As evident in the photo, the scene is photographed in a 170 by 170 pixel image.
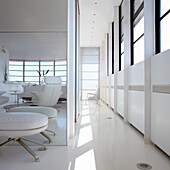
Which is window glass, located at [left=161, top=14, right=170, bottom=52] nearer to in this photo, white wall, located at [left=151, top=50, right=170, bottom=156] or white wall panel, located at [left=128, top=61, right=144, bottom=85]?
white wall, located at [left=151, top=50, right=170, bottom=156]

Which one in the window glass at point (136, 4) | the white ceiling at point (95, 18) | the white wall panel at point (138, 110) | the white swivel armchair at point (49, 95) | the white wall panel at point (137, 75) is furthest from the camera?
the white ceiling at point (95, 18)

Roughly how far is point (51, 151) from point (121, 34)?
470 cm

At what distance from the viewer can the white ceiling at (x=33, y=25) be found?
239cm

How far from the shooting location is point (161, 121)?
217 centimetres

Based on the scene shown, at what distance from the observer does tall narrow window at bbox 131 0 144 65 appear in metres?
3.47

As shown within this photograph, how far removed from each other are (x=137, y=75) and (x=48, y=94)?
198cm

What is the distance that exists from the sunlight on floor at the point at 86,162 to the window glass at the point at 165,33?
74.9 inches

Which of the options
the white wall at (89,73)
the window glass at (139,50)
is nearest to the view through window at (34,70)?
the window glass at (139,50)

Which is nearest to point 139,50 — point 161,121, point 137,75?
point 137,75

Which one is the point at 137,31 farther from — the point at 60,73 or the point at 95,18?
the point at 95,18

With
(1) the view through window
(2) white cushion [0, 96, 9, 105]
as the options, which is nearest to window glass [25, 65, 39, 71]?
(1) the view through window

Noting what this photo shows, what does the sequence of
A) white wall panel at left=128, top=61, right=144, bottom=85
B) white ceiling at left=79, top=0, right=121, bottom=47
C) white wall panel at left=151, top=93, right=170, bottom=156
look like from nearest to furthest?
white wall panel at left=151, top=93, right=170, bottom=156, white wall panel at left=128, top=61, right=144, bottom=85, white ceiling at left=79, top=0, right=121, bottom=47

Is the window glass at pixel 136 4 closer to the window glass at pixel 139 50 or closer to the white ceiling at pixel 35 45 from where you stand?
the window glass at pixel 139 50

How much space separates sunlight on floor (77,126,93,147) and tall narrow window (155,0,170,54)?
6.33ft
